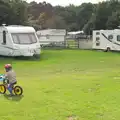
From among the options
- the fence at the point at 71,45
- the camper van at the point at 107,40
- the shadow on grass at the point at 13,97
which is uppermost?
the shadow on grass at the point at 13,97

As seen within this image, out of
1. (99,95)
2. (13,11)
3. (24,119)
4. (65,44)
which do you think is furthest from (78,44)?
(24,119)

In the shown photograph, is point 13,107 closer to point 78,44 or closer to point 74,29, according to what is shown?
point 78,44

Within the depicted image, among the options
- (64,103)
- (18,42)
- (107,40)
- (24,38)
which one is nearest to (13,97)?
(64,103)

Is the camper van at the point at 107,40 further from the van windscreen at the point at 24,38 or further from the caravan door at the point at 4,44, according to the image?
the caravan door at the point at 4,44

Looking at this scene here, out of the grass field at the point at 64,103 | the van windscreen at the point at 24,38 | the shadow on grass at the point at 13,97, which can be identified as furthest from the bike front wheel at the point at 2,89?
the van windscreen at the point at 24,38

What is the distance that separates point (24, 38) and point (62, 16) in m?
76.7

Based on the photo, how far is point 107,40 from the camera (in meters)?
38.7

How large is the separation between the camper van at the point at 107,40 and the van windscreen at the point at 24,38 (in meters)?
11.2

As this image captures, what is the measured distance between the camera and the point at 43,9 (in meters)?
101

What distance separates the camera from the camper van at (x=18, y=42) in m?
27.9

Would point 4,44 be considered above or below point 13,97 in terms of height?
below

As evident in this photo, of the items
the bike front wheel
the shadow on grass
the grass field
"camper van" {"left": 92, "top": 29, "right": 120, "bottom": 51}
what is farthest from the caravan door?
the shadow on grass

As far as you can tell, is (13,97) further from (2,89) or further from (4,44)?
(4,44)

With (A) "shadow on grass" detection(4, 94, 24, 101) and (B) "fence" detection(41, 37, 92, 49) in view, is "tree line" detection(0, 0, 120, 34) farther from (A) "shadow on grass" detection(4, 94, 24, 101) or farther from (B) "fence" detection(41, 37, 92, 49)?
(A) "shadow on grass" detection(4, 94, 24, 101)
